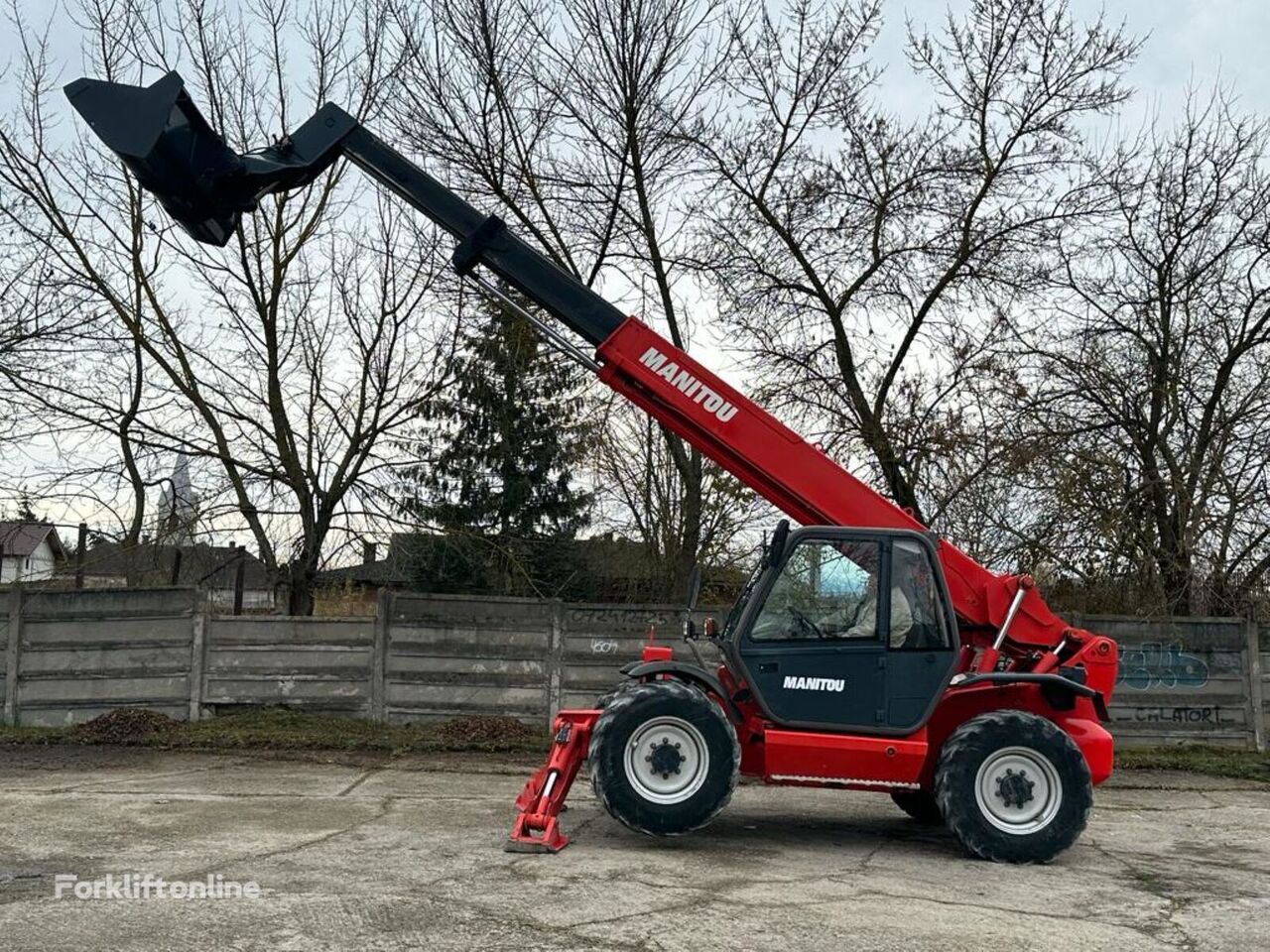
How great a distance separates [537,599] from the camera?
13.6 metres

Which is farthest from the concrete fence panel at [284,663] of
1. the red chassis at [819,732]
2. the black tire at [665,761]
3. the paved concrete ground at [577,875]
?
the black tire at [665,761]

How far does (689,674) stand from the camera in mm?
8250

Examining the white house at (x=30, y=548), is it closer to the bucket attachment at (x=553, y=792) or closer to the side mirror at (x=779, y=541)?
the bucket attachment at (x=553, y=792)

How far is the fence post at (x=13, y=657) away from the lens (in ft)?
43.7

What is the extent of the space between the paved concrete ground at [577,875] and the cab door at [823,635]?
954 millimetres

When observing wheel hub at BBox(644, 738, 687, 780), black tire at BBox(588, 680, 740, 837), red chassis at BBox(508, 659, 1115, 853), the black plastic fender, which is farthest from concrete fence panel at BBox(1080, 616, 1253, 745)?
wheel hub at BBox(644, 738, 687, 780)

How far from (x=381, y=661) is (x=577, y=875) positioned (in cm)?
705

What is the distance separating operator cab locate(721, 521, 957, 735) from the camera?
26.3 feet

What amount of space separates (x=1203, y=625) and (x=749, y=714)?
→ 780 cm

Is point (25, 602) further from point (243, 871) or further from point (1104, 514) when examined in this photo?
point (1104, 514)

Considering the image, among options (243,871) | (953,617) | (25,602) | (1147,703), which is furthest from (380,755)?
(1147,703)

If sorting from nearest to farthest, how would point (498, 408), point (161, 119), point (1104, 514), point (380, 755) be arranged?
point (161, 119) < point (380, 755) < point (1104, 514) < point (498, 408)

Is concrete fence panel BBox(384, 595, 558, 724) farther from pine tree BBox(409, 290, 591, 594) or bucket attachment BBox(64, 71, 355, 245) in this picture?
bucket attachment BBox(64, 71, 355, 245)

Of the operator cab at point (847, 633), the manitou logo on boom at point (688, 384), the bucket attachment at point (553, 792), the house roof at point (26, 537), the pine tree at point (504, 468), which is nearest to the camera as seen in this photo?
the bucket attachment at point (553, 792)
